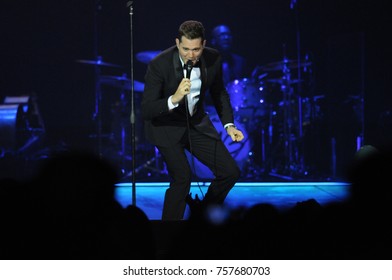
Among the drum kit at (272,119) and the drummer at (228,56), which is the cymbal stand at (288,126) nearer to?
the drum kit at (272,119)

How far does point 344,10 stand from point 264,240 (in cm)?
791

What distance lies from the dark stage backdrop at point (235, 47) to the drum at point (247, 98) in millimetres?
302

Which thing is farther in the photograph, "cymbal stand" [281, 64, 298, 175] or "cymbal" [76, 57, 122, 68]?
"cymbal stand" [281, 64, 298, 175]

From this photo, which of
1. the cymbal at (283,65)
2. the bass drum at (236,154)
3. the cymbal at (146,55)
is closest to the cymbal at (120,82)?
the cymbal at (146,55)

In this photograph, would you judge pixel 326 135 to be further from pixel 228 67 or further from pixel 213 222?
pixel 213 222

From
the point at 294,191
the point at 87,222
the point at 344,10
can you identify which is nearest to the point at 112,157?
the point at 294,191

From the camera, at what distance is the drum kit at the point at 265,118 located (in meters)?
9.05

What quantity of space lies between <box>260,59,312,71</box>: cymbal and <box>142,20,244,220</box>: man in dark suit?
4436 millimetres

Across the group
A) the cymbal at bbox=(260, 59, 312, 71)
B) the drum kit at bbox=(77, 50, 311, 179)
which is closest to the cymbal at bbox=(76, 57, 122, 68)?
the drum kit at bbox=(77, 50, 311, 179)

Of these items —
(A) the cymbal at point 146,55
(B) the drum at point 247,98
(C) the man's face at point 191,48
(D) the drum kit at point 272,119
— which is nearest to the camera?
(C) the man's face at point 191,48

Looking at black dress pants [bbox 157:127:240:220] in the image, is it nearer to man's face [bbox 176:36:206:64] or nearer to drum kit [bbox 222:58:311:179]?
man's face [bbox 176:36:206:64]

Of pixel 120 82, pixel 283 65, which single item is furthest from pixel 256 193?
pixel 120 82

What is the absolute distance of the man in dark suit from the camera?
4469 millimetres

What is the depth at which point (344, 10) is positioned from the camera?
916 centimetres
